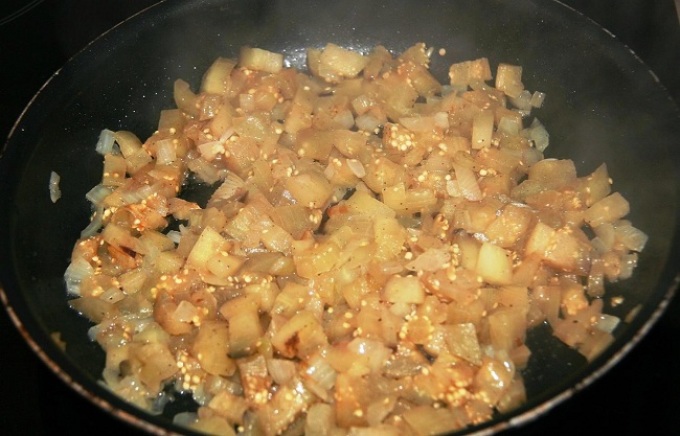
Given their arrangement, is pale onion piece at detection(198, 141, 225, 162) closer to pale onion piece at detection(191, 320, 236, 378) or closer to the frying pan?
the frying pan

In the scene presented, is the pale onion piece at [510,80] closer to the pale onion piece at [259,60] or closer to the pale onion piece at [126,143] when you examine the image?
the pale onion piece at [259,60]

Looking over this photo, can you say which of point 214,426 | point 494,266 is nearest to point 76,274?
point 214,426

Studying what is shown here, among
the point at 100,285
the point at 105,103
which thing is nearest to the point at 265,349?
the point at 100,285

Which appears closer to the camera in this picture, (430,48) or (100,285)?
(100,285)

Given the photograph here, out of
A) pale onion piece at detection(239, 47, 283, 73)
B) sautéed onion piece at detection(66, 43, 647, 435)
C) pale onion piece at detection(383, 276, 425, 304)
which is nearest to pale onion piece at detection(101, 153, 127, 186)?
sautéed onion piece at detection(66, 43, 647, 435)

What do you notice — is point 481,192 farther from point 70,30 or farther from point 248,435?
point 70,30

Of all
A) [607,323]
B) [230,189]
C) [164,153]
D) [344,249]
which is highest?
[164,153]

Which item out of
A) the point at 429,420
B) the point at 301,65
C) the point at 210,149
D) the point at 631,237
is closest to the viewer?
the point at 429,420

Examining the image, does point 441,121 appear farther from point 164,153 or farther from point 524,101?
point 164,153
